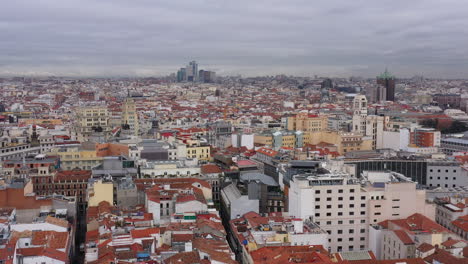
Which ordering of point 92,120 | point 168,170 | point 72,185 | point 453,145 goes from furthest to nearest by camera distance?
point 92,120
point 453,145
point 168,170
point 72,185

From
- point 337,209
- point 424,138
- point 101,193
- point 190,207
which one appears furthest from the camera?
point 424,138

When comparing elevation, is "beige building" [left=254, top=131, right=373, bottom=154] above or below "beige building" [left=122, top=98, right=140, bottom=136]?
below

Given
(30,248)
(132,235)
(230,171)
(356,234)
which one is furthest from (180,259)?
(230,171)

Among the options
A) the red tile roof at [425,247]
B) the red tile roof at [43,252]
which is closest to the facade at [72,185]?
the red tile roof at [43,252]

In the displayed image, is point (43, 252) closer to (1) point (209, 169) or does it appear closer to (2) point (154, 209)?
(2) point (154, 209)

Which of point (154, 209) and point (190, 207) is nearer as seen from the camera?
point (154, 209)

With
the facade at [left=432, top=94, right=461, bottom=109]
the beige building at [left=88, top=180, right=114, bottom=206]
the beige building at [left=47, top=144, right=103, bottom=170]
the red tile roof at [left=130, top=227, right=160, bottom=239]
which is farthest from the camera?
the facade at [left=432, top=94, right=461, bottom=109]

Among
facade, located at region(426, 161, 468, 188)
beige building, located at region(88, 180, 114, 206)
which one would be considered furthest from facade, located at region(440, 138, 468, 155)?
beige building, located at region(88, 180, 114, 206)

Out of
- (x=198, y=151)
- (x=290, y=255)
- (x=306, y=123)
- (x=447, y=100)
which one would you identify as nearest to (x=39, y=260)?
(x=290, y=255)

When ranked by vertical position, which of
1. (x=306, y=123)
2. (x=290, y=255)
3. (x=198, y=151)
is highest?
(x=306, y=123)

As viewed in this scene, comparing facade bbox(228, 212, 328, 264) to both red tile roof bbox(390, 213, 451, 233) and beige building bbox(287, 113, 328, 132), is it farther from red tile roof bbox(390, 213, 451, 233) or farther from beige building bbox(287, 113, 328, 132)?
beige building bbox(287, 113, 328, 132)

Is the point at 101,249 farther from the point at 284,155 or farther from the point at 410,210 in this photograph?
the point at 284,155

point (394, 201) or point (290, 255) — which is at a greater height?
point (394, 201)

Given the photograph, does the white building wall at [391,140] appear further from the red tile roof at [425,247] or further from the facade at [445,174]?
the red tile roof at [425,247]
